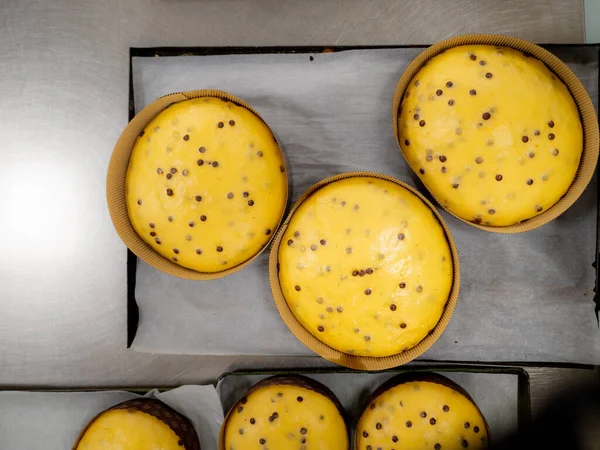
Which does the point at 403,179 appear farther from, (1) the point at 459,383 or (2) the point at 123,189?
(2) the point at 123,189

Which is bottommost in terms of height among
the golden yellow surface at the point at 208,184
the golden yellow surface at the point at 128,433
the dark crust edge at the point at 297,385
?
the golden yellow surface at the point at 128,433

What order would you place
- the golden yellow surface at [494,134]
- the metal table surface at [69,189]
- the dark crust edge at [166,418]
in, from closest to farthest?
the golden yellow surface at [494,134] < the dark crust edge at [166,418] < the metal table surface at [69,189]

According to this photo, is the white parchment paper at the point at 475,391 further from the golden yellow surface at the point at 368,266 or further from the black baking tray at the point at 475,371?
the golden yellow surface at the point at 368,266

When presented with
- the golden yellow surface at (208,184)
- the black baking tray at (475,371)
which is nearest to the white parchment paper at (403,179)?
the black baking tray at (475,371)

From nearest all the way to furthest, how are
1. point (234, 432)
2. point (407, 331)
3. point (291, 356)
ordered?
point (407, 331) → point (234, 432) → point (291, 356)

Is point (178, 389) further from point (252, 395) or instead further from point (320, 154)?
point (320, 154)

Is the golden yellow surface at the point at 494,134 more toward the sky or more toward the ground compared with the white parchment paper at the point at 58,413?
more toward the sky

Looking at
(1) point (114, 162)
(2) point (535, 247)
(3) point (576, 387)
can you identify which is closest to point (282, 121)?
(1) point (114, 162)
